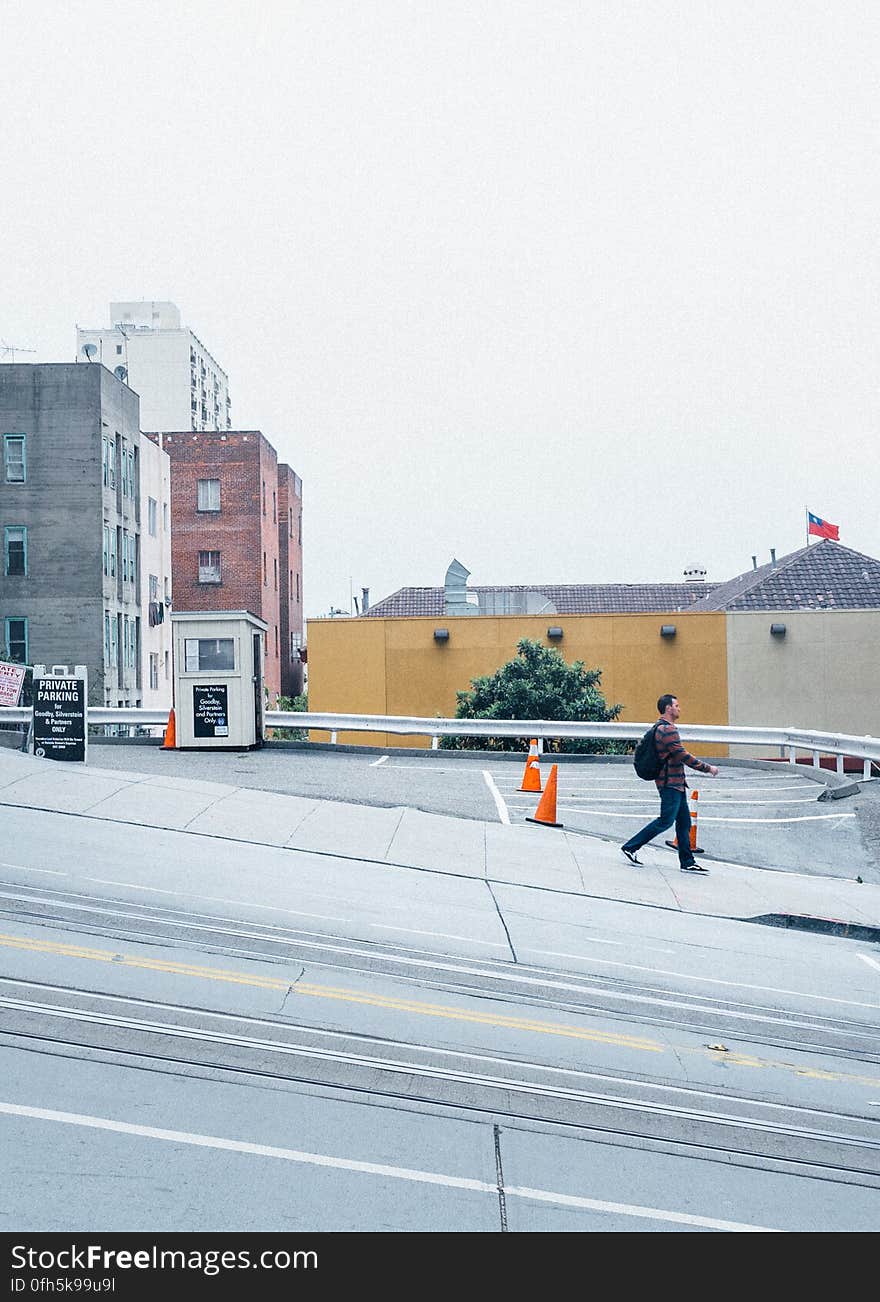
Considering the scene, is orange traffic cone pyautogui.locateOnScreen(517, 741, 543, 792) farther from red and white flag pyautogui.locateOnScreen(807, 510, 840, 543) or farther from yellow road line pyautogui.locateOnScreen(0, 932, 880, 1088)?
red and white flag pyautogui.locateOnScreen(807, 510, 840, 543)

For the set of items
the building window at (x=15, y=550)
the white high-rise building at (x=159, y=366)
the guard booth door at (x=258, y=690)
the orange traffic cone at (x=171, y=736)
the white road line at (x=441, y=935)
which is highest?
the white high-rise building at (x=159, y=366)

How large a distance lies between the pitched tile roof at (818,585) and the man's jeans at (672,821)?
88.8 ft

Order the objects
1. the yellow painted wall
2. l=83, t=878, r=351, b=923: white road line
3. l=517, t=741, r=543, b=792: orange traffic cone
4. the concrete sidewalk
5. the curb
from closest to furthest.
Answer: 1. l=83, t=878, r=351, b=923: white road line
2. the curb
3. the concrete sidewalk
4. l=517, t=741, r=543, b=792: orange traffic cone
5. the yellow painted wall

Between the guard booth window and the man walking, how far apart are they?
389 inches

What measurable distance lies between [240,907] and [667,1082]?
4483 millimetres

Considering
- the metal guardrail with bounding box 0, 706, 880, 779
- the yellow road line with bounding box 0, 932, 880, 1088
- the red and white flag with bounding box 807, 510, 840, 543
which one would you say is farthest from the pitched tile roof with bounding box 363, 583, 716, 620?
the yellow road line with bounding box 0, 932, 880, 1088

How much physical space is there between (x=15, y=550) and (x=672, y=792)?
39397 millimetres

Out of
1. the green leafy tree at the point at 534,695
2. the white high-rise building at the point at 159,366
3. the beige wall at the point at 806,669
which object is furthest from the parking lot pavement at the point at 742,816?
the white high-rise building at the point at 159,366

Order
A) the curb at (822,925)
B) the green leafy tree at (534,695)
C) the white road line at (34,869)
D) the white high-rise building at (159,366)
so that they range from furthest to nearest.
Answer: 1. the white high-rise building at (159,366)
2. the green leafy tree at (534,695)
3. the curb at (822,925)
4. the white road line at (34,869)

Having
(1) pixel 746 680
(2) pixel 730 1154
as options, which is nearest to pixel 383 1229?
(2) pixel 730 1154

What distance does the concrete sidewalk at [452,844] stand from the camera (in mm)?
12078

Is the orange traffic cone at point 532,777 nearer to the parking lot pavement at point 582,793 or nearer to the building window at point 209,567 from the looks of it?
the parking lot pavement at point 582,793

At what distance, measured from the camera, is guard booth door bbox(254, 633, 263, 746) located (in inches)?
882

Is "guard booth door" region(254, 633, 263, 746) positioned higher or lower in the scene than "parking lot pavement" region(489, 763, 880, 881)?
higher
